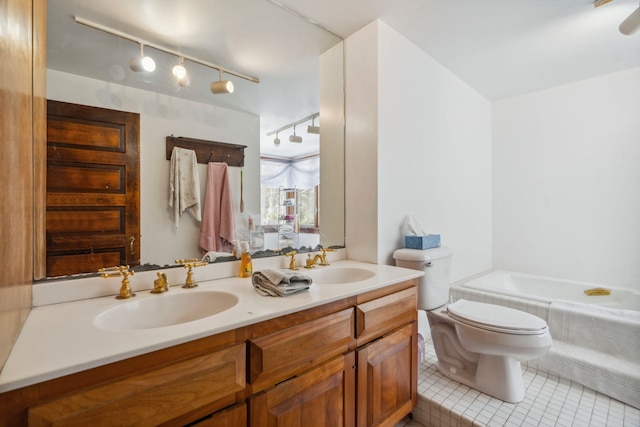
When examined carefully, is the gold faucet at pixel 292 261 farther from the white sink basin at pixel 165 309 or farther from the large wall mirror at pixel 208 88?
the white sink basin at pixel 165 309

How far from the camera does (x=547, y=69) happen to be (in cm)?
250

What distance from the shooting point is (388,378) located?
1.42 m

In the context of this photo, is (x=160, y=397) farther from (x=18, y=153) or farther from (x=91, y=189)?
(x=91, y=189)

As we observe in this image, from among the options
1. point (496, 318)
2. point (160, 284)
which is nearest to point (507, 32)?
point (496, 318)

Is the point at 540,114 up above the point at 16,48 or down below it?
above

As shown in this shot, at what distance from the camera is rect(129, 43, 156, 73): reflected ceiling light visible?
1.28 m

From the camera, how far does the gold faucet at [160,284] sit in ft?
3.87

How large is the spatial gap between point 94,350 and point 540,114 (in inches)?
147

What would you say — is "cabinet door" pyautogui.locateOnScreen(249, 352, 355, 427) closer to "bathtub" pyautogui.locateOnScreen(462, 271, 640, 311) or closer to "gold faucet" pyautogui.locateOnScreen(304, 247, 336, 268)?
"gold faucet" pyautogui.locateOnScreen(304, 247, 336, 268)

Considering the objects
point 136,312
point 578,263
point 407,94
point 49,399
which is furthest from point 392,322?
point 578,263

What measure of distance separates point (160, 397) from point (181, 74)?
1.34 meters

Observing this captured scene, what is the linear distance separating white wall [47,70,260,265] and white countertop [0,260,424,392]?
0.22m

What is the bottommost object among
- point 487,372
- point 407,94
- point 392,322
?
point 487,372

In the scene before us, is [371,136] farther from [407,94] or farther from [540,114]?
[540,114]
